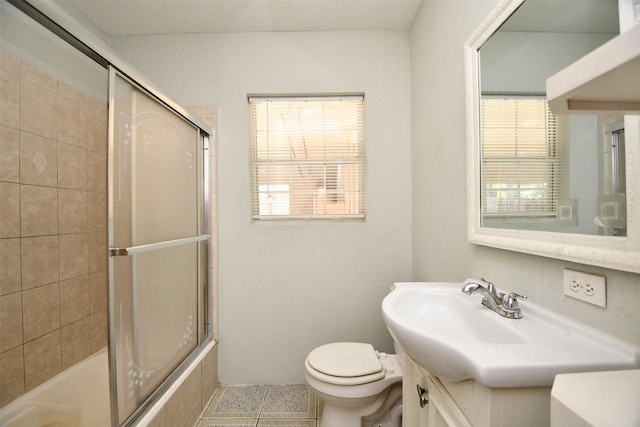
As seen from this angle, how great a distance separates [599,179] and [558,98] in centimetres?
50

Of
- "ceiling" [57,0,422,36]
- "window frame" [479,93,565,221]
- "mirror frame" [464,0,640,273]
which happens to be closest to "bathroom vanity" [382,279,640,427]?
"mirror frame" [464,0,640,273]

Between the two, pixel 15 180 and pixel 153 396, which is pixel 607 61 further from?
pixel 15 180

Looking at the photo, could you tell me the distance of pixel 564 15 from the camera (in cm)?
74

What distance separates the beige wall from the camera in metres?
0.64

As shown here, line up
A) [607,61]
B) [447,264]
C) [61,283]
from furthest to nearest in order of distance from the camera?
[61,283] → [447,264] → [607,61]

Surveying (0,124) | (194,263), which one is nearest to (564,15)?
(194,263)

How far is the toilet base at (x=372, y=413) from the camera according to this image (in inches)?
51.0

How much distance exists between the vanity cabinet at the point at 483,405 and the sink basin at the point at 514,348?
0.03 meters

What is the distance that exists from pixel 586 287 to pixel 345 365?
1025 millimetres

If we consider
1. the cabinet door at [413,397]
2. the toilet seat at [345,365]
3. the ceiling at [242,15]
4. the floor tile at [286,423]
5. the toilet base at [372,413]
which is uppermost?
the ceiling at [242,15]

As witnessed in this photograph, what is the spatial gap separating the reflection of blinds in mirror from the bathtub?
6.87 ft

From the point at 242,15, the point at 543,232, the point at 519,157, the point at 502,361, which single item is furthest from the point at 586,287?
the point at 242,15

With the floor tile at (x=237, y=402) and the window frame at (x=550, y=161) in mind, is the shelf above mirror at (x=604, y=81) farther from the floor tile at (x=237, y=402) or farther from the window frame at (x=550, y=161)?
the floor tile at (x=237, y=402)

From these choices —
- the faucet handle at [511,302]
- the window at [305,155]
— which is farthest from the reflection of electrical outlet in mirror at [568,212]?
the window at [305,155]
